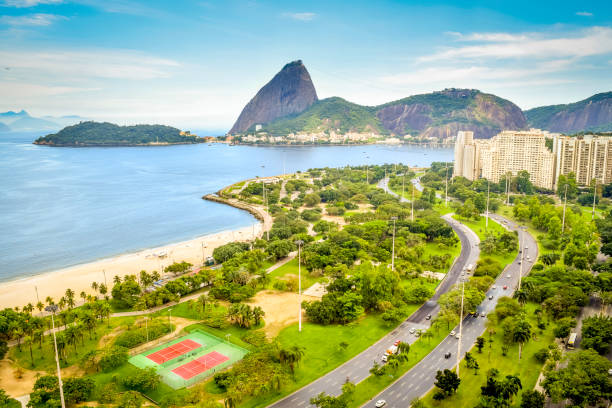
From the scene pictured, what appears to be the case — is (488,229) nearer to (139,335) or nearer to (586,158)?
(586,158)

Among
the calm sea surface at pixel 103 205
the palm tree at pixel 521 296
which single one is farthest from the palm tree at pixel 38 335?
the palm tree at pixel 521 296

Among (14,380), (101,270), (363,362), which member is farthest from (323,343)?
(101,270)

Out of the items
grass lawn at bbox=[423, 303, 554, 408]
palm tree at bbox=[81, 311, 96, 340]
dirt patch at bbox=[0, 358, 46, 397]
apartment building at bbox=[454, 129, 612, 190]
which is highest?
apartment building at bbox=[454, 129, 612, 190]

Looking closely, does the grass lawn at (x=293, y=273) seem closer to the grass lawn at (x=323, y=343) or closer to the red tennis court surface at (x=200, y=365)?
the grass lawn at (x=323, y=343)

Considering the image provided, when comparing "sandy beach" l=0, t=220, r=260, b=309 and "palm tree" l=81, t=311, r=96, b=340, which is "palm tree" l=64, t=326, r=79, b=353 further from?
"sandy beach" l=0, t=220, r=260, b=309

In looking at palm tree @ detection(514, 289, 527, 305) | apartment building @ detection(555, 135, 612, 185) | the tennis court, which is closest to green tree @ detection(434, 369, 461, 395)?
the tennis court

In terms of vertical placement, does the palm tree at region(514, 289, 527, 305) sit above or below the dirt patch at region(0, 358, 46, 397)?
above
